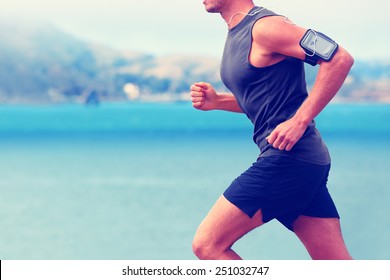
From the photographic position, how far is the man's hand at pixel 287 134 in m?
4.12

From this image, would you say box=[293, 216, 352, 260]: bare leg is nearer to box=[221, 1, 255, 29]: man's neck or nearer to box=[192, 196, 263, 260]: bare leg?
box=[192, 196, 263, 260]: bare leg

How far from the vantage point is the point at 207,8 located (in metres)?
4.41

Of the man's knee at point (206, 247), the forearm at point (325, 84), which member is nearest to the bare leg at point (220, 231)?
the man's knee at point (206, 247)

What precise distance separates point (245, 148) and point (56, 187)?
75.2 ft

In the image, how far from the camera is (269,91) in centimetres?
423

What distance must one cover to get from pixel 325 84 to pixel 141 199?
1885cm

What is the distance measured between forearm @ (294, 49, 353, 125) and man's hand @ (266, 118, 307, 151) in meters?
0.03

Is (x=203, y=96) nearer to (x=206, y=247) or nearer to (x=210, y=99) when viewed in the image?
(x=210, y=99)

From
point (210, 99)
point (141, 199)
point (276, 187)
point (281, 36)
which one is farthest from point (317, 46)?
point (141, 199)

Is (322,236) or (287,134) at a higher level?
(287,134)

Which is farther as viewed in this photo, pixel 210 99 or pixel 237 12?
pixel 210 99

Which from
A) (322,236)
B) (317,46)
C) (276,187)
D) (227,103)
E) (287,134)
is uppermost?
(317,46)

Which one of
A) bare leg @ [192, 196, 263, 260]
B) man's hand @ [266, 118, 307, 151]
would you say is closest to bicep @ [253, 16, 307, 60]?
man's hand @ [266, 118, 307, 151]
